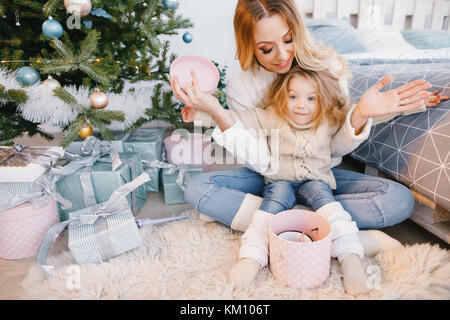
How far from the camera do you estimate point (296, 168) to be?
91 centimetres

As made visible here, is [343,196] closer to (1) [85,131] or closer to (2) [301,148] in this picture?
(2) [301,148]

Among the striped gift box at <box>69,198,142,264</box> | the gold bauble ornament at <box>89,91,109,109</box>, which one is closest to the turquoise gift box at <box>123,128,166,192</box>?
the gold bauble ornament at <box>89,91,109,109</box>

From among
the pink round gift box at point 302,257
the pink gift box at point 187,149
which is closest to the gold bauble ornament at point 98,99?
the pink gift box at point 187,149

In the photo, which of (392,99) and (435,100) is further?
(435,100)

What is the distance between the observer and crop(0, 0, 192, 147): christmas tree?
0.89 metres

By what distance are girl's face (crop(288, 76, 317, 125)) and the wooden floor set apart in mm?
453

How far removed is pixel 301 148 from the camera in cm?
88

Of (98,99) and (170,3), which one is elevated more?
(170,3)

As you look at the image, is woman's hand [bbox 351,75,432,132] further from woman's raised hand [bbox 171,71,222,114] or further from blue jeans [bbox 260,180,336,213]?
woman's raised hand [bbox 171,71,222,114]

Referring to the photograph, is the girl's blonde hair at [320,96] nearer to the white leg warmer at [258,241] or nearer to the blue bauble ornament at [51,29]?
the white leg warmer at [258,241]

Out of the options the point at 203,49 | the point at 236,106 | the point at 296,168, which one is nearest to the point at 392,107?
the point at 296,168

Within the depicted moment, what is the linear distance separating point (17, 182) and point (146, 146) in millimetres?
436

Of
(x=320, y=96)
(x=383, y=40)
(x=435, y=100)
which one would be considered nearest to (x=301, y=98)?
(x=320, y=96)
